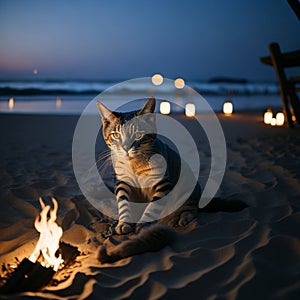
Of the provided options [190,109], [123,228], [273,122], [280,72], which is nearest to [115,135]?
[123,228]

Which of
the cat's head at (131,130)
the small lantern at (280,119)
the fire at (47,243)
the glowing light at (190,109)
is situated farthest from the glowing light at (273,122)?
the fire at (47,243)

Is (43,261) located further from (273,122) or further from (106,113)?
(273,122)

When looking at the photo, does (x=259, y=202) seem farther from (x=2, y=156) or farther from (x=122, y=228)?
(x=2, y=156)

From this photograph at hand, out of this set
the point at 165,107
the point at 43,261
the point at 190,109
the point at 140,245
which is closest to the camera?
the point at 43,261

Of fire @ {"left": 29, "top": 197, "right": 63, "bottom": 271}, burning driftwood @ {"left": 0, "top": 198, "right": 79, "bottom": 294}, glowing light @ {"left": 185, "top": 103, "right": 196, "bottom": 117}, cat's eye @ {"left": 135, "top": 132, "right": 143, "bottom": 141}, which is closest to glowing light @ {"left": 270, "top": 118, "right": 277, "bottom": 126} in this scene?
glowing light @ {"left": 185, "top": 103, "right": 196, "bottom": 117}

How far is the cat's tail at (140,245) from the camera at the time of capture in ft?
7.02

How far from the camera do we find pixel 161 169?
2.67 m

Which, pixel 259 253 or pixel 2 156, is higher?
pixel 2 156

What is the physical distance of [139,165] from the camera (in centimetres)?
263

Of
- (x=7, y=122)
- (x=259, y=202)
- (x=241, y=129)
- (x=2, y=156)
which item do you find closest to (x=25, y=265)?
(x=259, y=202)

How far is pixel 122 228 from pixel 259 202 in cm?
142

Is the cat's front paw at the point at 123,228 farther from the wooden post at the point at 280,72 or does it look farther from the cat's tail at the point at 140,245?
the wooden post at the point at 280,72

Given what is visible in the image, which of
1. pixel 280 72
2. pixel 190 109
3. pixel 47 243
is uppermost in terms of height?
pixel 190 109

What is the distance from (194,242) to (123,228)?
1.96 feet
